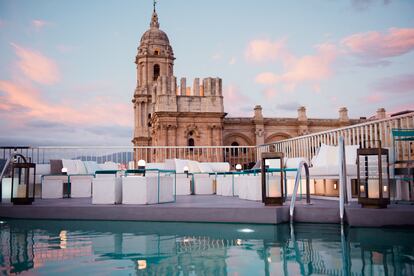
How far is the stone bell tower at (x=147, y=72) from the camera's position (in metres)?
45.5

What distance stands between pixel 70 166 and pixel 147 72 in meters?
37.8

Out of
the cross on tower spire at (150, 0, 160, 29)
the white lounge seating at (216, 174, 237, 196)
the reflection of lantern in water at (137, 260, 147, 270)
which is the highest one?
the cross on tower spire at (150, 0, 160, 29)

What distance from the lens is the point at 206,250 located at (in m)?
3.76

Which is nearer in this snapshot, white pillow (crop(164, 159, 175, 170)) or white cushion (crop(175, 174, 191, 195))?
white cushion (crop(175, 174, 191, 195))

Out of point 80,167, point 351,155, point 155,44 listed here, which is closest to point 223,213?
point 351,155

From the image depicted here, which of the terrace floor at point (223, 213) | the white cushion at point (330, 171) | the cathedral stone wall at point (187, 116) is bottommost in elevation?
the terrace floor at point (223, 213)

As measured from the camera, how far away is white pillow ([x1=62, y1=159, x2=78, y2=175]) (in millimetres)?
8961

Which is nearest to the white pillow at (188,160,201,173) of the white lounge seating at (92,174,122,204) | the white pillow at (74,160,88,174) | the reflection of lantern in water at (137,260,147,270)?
the white pillow at (74,160,88,174)

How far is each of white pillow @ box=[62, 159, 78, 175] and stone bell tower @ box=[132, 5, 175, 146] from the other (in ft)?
119

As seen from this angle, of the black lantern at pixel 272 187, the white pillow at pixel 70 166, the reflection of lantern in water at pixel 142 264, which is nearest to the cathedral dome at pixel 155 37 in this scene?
the white pillow at pixel 70 166

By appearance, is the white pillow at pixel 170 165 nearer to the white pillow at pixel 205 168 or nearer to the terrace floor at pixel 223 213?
the white pillow at pixel 205 168

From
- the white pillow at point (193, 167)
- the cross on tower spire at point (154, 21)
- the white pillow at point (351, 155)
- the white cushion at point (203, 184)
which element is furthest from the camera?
the cross on tower spire at point (154, 21)

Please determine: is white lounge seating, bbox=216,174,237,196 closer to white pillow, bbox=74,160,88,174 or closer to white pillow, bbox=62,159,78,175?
white pillow, bbox=74,160,88,174

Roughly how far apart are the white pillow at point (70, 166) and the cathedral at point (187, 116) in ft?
67.2
